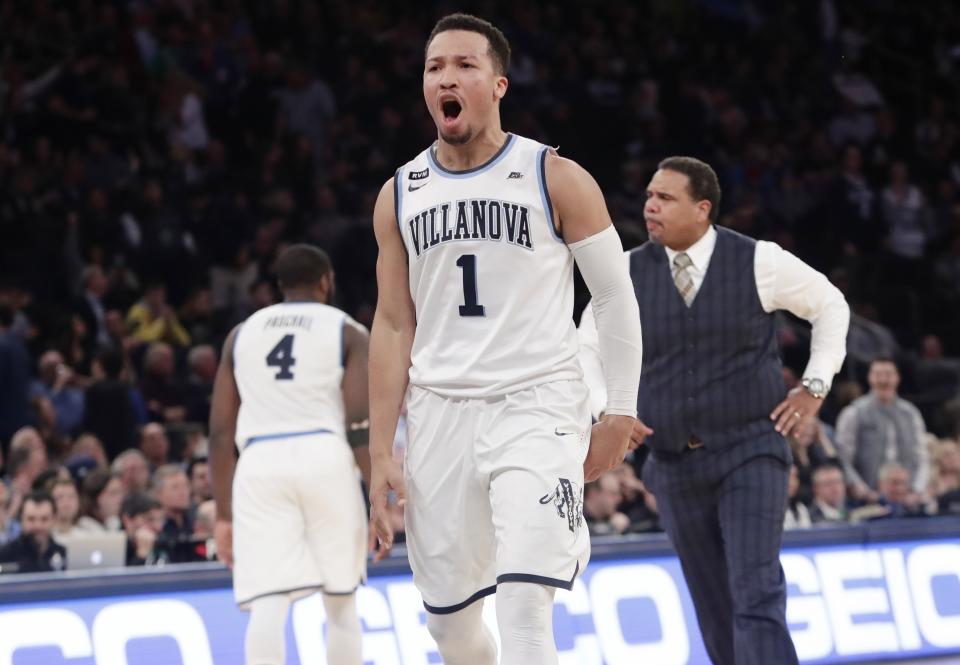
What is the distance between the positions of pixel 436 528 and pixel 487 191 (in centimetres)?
94

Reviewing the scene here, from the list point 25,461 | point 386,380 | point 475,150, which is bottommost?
point 386,380

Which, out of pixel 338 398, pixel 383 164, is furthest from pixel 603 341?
pixel 383 164

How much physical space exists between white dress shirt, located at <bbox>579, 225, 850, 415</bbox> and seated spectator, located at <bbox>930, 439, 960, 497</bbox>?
624 cm

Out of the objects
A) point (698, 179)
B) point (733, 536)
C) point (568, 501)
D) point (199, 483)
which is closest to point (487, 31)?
point (568, 501)

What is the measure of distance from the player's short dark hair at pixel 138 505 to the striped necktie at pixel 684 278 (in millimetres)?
3845

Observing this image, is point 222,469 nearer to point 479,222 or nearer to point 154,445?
point 479,222

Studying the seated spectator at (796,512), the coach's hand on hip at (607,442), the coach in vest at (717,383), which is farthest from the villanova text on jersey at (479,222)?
the seated spectator at (796,512)

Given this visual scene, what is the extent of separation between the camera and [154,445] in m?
10.4

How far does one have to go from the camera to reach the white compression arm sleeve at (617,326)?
427 cm

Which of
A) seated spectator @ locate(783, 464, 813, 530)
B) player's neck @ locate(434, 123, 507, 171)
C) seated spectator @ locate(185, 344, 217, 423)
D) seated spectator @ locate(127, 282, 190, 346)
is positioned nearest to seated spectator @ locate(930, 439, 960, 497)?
seated spectator @ locate(783, 464, 813, 530)

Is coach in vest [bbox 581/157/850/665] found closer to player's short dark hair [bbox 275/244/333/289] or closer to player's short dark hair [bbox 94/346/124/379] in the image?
player's short dark hair [bbox 275/244/333/289]

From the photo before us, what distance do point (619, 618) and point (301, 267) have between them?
257cm

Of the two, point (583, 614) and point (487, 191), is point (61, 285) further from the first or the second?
point (487, 191)

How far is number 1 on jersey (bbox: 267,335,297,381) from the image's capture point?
649 cm
